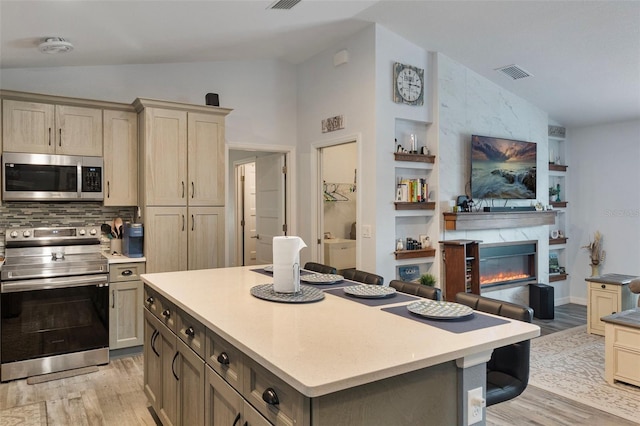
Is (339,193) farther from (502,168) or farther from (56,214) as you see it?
(56,214)

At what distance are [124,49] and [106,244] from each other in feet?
6.09

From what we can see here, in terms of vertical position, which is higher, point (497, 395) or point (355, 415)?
point (355, 415)

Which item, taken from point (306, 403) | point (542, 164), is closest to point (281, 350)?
point (306, 403)

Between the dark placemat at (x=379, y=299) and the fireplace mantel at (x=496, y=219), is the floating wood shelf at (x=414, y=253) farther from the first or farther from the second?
the dark placemat at (x=379, y=299)

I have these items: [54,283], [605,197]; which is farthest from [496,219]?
[54,283]

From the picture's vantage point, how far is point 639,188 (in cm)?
586

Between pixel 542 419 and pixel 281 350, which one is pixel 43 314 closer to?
pixel 281 350

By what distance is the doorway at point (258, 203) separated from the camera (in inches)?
219

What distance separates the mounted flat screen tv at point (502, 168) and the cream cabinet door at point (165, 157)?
3178mm

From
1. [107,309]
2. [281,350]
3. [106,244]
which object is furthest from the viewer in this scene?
[106,244]

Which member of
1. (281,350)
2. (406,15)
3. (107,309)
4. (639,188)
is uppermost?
(406,15)

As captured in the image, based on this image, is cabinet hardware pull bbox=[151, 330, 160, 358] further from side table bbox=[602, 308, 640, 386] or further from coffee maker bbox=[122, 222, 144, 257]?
side table bbox=[602, 308, 640, 386]

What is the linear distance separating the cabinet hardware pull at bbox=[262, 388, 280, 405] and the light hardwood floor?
1.90 metres

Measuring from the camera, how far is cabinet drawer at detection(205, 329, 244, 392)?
63.8 inches
